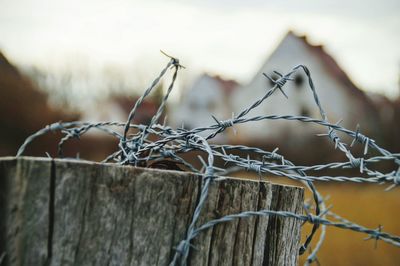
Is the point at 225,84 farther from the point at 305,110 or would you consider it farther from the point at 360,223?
the point at 360,223

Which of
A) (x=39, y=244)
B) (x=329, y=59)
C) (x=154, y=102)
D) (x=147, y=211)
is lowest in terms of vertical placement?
(x=39, y=244)

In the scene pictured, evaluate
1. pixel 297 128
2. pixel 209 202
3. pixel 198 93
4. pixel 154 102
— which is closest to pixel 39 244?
pixel 209 202

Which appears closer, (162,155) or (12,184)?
(12,184)

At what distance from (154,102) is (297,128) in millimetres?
15363

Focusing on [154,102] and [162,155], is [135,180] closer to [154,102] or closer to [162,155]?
[162,155]

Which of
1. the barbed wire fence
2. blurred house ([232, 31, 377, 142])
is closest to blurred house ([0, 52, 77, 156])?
blurred house ([232, 31, 377, 142])

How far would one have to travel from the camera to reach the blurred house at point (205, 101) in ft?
113

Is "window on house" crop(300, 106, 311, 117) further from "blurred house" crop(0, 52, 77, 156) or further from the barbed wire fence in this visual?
the barbed wire fence

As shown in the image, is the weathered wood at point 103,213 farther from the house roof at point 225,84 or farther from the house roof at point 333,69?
the house roof at point 225,84

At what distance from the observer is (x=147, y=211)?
1333mm

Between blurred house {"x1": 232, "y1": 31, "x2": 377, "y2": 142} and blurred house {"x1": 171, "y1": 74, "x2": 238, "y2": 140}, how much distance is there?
12.6 feet

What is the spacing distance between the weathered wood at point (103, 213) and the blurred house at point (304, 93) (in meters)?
24.7

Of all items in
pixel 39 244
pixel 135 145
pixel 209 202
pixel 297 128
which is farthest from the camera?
pixel 297 128

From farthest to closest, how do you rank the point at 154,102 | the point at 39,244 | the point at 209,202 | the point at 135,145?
the point at 154,102 → the point at 135,145 → the point at 209,202 → the point at 39,244
